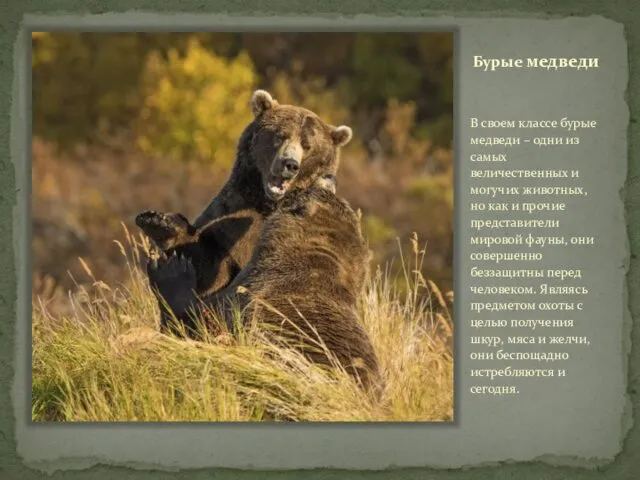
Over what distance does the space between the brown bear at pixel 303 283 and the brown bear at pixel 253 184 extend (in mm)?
117

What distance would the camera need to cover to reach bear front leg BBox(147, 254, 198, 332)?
255 inches

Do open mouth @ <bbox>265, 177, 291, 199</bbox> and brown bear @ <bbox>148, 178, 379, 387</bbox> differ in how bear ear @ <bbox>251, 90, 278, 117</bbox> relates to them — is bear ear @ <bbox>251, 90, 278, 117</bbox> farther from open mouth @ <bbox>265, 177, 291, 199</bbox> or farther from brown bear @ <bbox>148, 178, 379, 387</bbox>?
brown bear @ <bbox>148, 178, 379, 387</bbox>

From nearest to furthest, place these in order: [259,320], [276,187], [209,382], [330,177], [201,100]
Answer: [209,382]
[259,320]
[276,187]
[330,177]
[201,100]

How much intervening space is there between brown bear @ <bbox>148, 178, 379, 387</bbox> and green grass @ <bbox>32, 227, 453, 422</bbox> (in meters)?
0.16

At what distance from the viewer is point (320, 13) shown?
5.64 metres

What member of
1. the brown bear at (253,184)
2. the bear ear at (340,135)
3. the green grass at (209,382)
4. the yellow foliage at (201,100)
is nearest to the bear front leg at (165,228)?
the brown bear at (253,184)

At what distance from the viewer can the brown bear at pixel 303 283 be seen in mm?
6234

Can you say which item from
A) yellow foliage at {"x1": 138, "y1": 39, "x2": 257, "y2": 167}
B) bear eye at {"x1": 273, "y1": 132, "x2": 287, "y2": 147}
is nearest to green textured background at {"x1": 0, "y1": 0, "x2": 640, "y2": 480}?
bear eye at {"x1": 273, "y1": 132, "x2": 287, "y2": 147}

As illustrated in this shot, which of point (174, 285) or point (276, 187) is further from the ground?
point (276, 187)

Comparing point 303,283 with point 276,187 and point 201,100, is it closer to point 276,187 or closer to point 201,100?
point 276,187

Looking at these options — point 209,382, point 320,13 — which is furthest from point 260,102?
point 209,382

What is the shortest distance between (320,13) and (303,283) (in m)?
1.55

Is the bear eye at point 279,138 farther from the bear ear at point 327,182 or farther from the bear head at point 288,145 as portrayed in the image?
the bear ear at point 327,182

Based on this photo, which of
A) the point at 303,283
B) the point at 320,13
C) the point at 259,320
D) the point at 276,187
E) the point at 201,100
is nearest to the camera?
the point at 320,13
